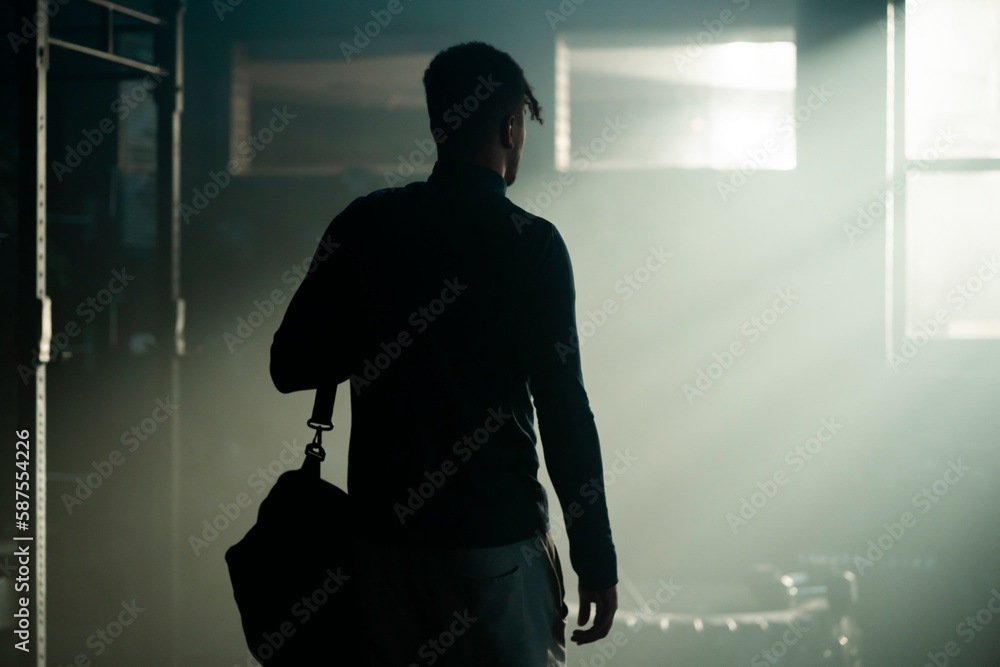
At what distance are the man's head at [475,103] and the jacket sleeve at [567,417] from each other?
0.15 m

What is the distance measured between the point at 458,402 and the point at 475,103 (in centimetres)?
41

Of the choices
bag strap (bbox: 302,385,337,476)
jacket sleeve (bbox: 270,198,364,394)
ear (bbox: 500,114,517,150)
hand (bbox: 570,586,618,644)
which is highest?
ear (bbox: 500,114,517,150)

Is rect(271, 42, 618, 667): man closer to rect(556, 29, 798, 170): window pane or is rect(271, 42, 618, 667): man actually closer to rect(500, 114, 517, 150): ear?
rect(500, 114, 517, 150): ear

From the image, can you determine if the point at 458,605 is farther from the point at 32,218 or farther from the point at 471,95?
the point at 32,218

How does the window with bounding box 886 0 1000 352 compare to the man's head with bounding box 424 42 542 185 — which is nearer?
the man's head with bounding box 424 42 542 185

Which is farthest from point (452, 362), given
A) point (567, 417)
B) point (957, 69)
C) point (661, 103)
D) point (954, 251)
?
point (957, 69)

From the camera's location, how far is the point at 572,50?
4.60 meters

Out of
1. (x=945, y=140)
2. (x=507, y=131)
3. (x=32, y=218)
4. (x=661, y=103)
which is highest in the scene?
(x=661, y=103)

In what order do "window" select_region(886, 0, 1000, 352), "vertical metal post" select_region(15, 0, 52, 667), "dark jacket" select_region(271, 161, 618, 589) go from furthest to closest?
"window" select_region(886, 0, 1000, 352)
"vertical metal post" select_region(15, 0, 52, 667)
"dark jacket" select_region(271, 161, 618, 589)

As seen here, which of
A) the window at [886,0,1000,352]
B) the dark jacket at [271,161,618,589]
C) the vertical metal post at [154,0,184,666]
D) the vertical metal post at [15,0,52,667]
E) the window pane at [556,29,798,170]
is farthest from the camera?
the window pane at [556,29,798,170]

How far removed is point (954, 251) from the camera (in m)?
4.32

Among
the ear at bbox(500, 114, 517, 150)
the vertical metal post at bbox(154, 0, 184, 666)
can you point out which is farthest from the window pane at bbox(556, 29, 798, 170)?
the ear at bbox(500, 114, 517, 150)

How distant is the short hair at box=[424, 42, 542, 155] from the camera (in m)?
1.14

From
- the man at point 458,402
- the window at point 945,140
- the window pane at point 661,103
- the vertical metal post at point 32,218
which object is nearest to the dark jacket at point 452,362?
the man at point 458,402
